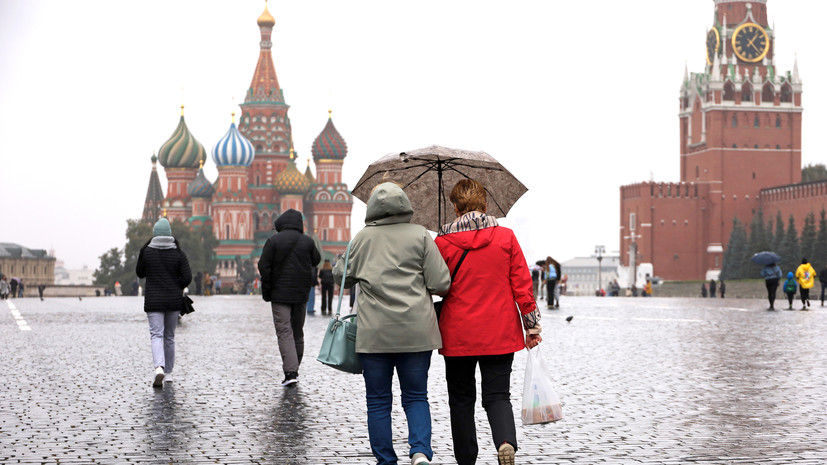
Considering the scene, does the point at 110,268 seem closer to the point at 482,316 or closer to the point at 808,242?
the point at 808,242

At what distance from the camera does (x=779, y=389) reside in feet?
29.1

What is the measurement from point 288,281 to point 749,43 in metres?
96.3

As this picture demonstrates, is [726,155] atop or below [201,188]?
atop

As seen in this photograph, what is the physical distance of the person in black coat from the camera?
30.3ft

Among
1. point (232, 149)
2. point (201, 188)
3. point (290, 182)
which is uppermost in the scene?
point (232, 149)

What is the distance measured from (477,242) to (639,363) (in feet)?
20.9

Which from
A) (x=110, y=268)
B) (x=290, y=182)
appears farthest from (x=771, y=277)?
(x=290, y=182)

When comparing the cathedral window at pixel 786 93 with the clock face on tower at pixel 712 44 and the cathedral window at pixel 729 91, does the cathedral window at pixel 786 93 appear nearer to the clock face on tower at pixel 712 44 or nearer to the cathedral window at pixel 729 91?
the cathedral window at pixel 729 91

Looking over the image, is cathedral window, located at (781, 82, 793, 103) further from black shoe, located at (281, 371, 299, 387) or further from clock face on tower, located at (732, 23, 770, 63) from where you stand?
black shoe, located at (281, 371, 299, 387)

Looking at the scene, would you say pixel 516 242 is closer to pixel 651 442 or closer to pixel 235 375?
pixel 651 442

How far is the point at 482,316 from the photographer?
16.8 feet

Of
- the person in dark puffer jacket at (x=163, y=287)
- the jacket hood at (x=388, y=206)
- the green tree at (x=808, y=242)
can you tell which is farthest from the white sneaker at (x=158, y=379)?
the green tree at (x=808, y=242)

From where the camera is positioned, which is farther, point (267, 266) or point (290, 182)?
point (290, 182)

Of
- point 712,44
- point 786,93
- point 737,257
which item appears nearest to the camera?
point 737,257
